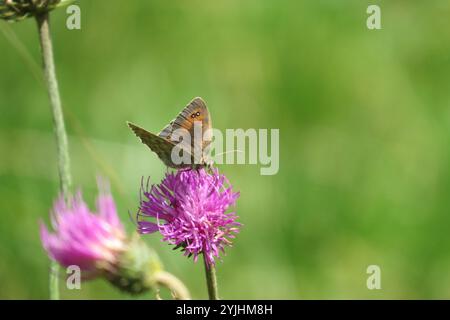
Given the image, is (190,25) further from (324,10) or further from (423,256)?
(423,256)

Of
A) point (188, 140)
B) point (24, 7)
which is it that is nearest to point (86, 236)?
point (188, 140)

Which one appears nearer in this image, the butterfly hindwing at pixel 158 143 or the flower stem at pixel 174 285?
the flower stem at pixel 174 285

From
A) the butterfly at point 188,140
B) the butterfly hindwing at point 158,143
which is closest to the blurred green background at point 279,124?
the butterfly at point 188,140

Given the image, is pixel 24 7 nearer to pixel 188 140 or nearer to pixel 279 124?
pixel 188 140

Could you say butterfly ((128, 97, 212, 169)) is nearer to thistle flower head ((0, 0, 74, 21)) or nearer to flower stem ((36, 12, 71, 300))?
flower stem ((36, 12, 71, 300))

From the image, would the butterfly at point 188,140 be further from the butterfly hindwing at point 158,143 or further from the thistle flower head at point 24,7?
the thistle flower head at point 24,7

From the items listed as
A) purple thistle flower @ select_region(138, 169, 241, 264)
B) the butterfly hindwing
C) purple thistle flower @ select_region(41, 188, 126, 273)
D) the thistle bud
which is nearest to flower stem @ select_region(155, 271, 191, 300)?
the thistle bud
